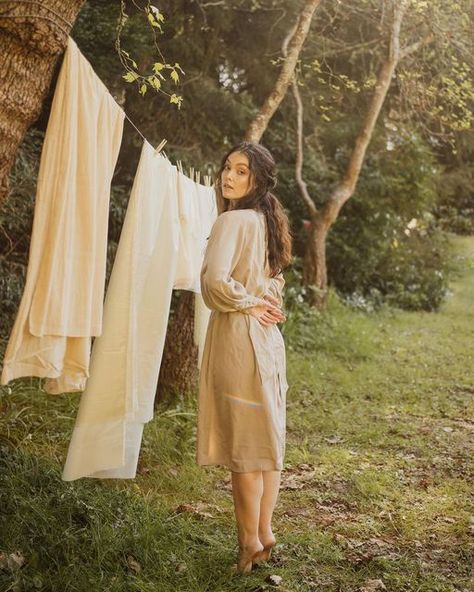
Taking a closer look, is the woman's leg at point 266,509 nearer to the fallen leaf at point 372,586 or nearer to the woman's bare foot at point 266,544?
the woman's bare foot at point 266,544

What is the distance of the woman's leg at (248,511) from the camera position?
3.30 meters

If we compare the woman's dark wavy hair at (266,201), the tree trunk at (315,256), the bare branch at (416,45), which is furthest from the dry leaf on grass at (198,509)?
the bare branch at (416,45)

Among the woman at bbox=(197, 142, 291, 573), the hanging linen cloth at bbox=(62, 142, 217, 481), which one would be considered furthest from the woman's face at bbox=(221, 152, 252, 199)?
the hanging linen cloth at bbox=(62, 142, 217, 481)

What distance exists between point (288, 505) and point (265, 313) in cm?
170

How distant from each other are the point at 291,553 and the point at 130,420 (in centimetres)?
118

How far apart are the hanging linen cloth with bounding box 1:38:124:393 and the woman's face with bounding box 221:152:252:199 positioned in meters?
0.64

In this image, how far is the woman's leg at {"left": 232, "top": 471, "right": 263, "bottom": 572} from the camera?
10.8 feet

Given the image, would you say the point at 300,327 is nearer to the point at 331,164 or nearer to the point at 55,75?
the point at 331,164

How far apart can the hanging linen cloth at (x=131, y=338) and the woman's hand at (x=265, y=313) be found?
50cm

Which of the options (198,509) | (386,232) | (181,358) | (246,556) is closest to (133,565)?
(246,556)

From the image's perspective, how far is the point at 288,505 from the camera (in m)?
4.50

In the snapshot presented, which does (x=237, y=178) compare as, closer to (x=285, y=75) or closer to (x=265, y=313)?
(x=265, y=313)

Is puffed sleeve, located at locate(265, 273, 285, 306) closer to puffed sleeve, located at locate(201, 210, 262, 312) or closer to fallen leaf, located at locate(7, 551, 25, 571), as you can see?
puffed sleeve, located at locate(201, 210, 262, 312)

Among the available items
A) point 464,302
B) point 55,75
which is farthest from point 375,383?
point 464,302
